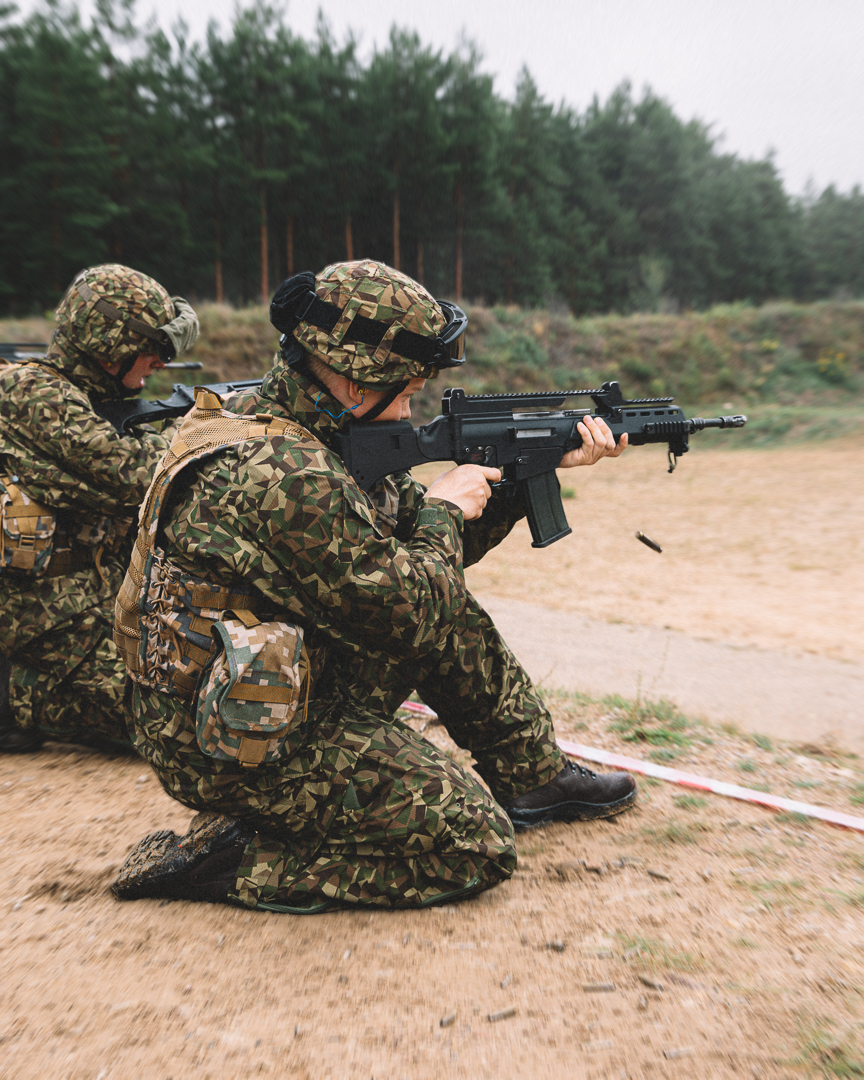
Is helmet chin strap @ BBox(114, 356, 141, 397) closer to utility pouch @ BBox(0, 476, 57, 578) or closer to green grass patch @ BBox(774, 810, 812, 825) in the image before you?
utility pouch @ BBox(0, 476, 57, 578)

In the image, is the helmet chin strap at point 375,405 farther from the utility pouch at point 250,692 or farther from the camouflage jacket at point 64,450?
the camouflage jacket at point 64,450

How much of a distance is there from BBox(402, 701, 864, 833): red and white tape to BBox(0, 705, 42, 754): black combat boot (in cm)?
249

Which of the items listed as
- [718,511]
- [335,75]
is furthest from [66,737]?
[335,75]

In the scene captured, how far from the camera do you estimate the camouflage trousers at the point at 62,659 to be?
12.2ft

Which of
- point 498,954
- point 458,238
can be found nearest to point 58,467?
point 498,954

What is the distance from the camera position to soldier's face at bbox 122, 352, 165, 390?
13.3ft

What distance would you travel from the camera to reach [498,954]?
87.8 inches

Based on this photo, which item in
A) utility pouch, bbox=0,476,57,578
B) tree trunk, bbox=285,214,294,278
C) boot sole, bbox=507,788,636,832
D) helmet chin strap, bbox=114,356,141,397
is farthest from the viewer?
tree trunk, bbox=285,214,294,278

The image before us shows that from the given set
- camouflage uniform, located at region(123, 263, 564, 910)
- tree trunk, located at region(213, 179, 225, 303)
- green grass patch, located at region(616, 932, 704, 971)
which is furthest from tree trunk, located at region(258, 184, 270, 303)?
green grass patch, located at region(616, 932, 704, 971)

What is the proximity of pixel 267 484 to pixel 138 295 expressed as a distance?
2.21 metres

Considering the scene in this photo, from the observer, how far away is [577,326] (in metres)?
22.6

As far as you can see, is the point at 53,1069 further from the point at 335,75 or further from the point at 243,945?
the point at 335,75

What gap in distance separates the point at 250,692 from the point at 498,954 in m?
0.97

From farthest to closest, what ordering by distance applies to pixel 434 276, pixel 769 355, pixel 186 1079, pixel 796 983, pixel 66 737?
1. pixel 434 276
2. pixel 769 355
3. pixel 66 737
4. pixel 796 983
5. pixel 186 1079
